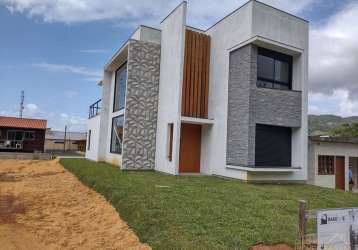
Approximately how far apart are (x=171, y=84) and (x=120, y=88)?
581 cm

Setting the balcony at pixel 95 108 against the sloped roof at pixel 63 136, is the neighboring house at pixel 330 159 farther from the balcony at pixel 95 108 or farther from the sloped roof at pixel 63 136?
the sloped roof at pixel 63 136

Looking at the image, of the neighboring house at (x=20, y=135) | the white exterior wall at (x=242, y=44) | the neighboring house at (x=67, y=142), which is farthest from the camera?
the neighboring house at (x=67, y=142)

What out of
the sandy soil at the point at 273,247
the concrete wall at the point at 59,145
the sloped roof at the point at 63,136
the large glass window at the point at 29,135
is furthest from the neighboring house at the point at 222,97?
the sloped roof at the point at 63,136

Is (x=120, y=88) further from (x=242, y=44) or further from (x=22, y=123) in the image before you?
(x=22, y=123)

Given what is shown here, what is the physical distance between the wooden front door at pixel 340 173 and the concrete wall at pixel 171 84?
991 cm

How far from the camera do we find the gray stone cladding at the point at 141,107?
14.9m

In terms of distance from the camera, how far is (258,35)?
41.2ft

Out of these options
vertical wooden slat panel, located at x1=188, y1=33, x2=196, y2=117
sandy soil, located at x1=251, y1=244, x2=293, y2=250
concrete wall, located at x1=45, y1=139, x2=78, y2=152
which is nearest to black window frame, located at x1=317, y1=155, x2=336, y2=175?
vertical wooden slat panel, located at x1=188, y1=33, x2=196, y2=117

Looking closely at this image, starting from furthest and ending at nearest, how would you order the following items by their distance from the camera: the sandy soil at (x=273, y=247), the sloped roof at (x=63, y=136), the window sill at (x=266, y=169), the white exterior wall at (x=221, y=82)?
the sloped roof at (x=63, y=136), the white exterior wall at (x=221, y=82), the window sill at (x=266, y=169), the sandy soil at (x=273, y=247)

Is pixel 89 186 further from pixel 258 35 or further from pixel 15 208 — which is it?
pixel 258 35

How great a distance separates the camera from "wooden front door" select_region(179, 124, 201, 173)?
1505 centimetres

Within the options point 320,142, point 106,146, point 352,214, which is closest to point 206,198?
point 352,214

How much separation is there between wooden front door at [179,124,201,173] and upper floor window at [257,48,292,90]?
165 inches

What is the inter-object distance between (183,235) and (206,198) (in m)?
2.94
